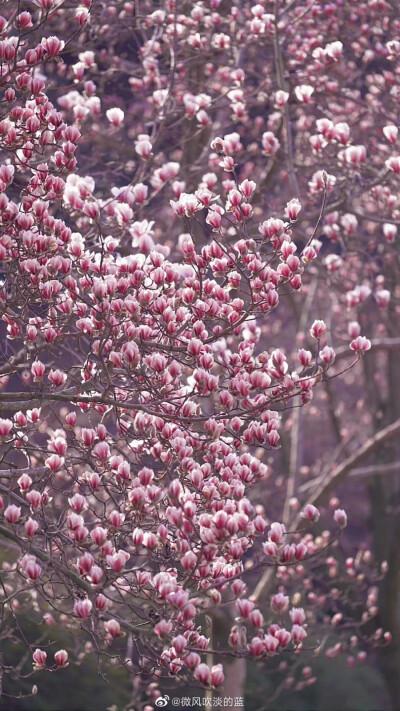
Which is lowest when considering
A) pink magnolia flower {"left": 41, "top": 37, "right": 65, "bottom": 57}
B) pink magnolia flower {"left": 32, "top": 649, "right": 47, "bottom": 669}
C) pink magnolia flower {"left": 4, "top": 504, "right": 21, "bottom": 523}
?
pink magnolia flower {"left": 32, "top": 649, "right": 47, "bottom": 669}

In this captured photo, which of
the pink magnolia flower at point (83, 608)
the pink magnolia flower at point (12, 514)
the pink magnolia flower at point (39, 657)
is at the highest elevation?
the pink magnolia flower at point (12, 514)

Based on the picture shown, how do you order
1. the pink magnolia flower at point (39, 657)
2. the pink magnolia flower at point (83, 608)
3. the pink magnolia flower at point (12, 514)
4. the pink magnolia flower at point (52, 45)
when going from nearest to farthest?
1. the pink magnolia flower at point (83, 608)
2. the pink magnolia flower at point (12, 514)
3. the pink magnolia flower at point (39, 657)
4. the pink magnolia flower at point (52, 45)

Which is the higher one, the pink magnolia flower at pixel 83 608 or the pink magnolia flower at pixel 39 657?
the pink magnolia flower at pixel 83 608

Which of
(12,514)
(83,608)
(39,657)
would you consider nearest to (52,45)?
(12,514)

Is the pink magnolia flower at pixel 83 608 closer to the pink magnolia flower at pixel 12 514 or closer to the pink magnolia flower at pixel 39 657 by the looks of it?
the pink magnolia flower at pixel 12 514

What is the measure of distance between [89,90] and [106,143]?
7.72ft

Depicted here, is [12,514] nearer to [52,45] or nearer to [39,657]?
[39,657]

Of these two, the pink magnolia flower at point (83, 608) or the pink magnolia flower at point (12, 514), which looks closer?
the pink magnolia flower at point (83, 608)

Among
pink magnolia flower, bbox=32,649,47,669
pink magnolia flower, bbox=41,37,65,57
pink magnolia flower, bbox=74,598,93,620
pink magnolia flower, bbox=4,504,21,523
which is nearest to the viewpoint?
pink magnolia flower, bbox=74,598,93,620

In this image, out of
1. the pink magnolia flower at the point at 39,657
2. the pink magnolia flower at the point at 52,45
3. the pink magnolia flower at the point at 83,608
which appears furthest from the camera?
the pink magnolia flower at the point at 52,45

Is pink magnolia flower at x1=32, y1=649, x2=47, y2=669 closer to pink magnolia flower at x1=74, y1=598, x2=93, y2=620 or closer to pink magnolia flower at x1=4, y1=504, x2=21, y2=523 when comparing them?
pink magnolia flower at x1=74, y1=598, x2=93, y2=620

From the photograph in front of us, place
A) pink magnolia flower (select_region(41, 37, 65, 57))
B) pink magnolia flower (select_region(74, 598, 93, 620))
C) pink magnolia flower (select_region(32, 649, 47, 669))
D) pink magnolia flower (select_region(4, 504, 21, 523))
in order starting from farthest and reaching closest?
1. pink magnolia flower (select_region(41, 37, 65, 57))
2. pink magnolia flower (select_region(32, 649, 47, 669))
3. pink magnolia flower (select_region(4, 504, 21, 523))
4. pink magnolia flower (select_region(74, 598, 93, 620))

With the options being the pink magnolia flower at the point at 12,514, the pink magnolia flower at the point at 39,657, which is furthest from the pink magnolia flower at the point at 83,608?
the pink magnolia flower at the point at 39,657

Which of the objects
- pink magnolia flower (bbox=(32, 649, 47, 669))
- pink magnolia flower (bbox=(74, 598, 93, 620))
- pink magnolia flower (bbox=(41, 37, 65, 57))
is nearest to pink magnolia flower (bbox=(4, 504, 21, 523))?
pink magnolia flower (bbox=(74, 598, 93, 620))
